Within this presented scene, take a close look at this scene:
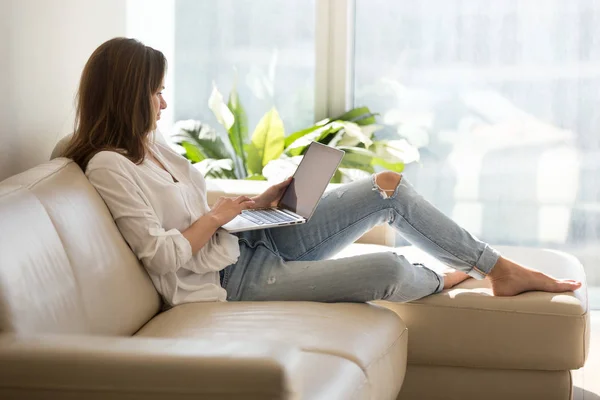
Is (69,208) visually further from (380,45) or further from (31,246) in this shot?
(380,45)

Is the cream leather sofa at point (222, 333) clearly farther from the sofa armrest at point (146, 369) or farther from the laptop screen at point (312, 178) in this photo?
the laptop screen at point (312, 178)

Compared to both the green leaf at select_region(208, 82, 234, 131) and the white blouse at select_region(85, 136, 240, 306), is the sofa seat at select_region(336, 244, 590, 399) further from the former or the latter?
the green leaf at select_region(208, 82, 234, 131)

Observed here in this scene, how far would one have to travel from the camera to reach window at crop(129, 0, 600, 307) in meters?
4.21

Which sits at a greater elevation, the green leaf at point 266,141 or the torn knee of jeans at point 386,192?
the torn knee of jeans at point 386,192

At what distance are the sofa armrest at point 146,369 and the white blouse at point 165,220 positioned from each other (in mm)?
704

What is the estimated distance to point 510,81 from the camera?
169 inches

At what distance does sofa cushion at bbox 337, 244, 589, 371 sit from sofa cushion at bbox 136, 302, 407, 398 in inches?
8.2

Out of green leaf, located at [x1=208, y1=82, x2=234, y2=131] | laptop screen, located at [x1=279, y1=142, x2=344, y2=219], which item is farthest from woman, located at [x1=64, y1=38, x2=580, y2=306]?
green leaf, located at [x1=208, y1=82, x2=234, y2=131]

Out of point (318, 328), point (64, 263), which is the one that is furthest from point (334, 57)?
point (64, 263)

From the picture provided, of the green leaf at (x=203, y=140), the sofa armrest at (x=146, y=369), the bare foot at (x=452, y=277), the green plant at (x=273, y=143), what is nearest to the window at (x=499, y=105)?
the green plant at (x=273, y=143)

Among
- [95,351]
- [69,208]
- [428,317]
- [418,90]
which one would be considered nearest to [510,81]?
[418,90]

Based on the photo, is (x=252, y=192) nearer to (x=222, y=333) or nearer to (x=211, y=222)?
(x=211, y=222)

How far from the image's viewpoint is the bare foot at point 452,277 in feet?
8.52

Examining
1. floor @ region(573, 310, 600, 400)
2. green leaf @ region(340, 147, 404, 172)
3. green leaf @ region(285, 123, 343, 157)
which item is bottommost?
floor @ region(573, 310, 600, 400)
